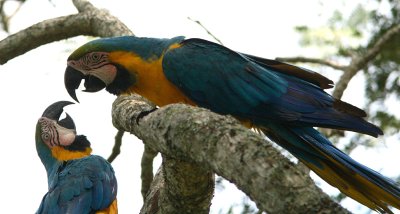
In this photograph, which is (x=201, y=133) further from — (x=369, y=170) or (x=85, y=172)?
(x=85, y=172)

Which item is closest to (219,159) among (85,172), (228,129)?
(228,129)

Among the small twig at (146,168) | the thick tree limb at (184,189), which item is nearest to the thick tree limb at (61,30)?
the small twig at (146,168)

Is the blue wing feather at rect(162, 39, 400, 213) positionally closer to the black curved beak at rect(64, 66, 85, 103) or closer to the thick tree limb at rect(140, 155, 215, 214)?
the thick tree limb at rect(140, 155, 215, 214)

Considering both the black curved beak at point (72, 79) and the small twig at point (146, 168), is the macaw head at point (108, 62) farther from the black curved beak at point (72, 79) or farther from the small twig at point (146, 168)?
the small twig at point (146, 168)

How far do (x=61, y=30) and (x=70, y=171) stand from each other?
3.33 feet

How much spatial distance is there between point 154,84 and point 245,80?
0.47 m

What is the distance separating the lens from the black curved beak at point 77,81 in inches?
140

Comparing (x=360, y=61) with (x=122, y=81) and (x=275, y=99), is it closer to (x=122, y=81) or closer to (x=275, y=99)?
(x=275, y=99)

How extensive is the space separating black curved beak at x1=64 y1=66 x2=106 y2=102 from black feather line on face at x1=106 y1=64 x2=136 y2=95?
3.4 inches

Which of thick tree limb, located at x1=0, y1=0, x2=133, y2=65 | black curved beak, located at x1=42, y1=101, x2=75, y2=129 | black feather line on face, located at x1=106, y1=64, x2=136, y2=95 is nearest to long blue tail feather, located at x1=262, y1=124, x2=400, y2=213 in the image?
black feather line on face, located at x1=106, y1=64, x2=136, y2=95

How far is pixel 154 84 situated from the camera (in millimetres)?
3318

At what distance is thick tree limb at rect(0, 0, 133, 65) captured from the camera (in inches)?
175

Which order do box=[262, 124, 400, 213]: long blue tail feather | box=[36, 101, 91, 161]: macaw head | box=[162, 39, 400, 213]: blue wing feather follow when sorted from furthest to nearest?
box=[36, 101, 91, 161]: macaw head → box=[162, 39, 400, 213]: blue wing feather → box=[262, 124, 400, 213]: long blue tail feather

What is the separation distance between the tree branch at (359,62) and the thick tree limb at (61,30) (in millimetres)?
1443
